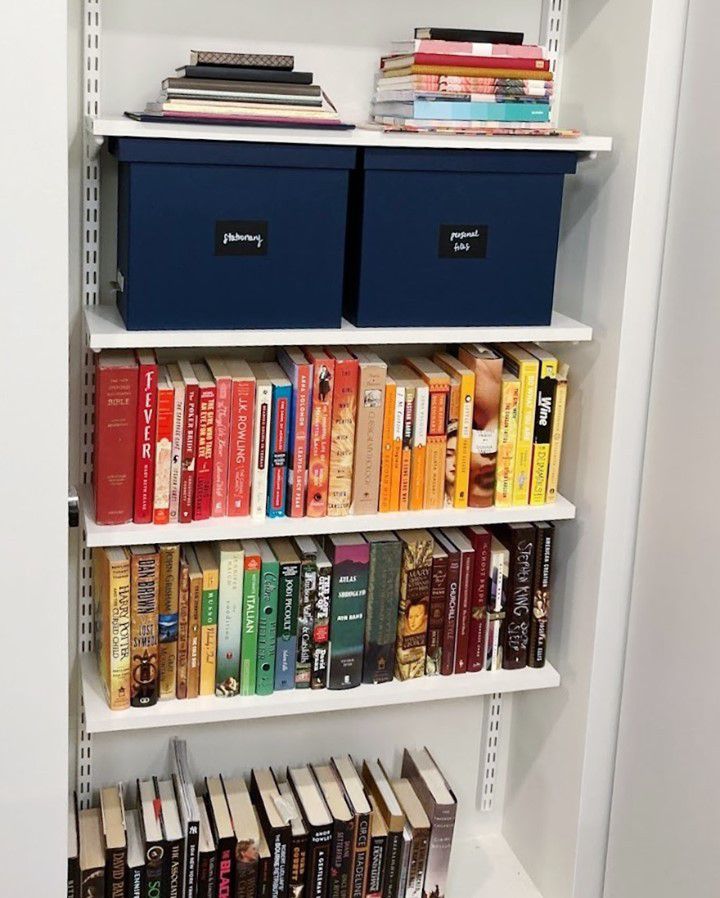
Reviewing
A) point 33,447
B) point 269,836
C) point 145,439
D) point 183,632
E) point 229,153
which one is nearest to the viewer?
point 33,447

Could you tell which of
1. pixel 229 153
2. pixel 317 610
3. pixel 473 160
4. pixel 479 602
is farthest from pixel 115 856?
pixel 473 160

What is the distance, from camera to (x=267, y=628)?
2014 mm

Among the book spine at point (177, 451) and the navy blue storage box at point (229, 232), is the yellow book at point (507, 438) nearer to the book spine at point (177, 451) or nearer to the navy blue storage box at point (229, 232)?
the navy blue storage box at point (229, 232)

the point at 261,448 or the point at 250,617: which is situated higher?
the point at 261,448

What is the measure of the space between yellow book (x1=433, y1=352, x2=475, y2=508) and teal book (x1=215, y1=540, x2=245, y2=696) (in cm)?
35

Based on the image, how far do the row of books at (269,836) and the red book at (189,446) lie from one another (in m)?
0.51

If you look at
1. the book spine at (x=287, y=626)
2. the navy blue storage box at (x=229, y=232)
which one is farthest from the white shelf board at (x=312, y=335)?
the book spine at (x=287, y=626)

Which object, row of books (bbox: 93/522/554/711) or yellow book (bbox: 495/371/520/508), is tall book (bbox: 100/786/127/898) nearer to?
row of books (bbox: 93/522/554/711)

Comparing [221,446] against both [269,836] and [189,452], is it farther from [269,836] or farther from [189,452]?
[269,836]

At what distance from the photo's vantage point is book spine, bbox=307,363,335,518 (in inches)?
76.1

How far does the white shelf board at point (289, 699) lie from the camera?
6.41 ft

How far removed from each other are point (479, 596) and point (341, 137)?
791 millimetres

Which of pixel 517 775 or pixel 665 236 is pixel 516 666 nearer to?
pixel 517 775

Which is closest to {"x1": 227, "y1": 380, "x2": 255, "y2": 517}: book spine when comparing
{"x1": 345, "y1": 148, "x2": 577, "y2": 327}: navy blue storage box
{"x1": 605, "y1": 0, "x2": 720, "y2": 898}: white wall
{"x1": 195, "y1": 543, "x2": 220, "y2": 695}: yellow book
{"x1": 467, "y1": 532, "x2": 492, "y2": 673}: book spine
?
{"x1": 195, "y1": 543, "x2": 220, "y2": 695}: yellow book
